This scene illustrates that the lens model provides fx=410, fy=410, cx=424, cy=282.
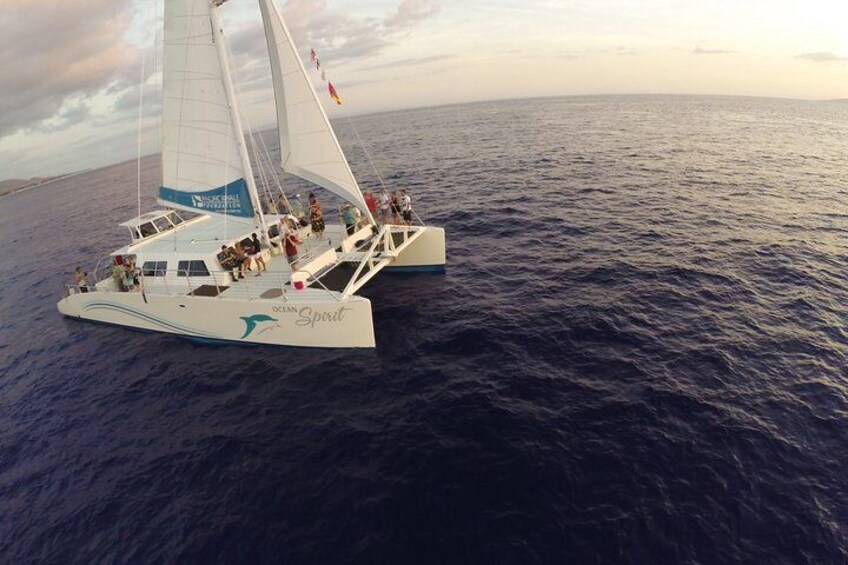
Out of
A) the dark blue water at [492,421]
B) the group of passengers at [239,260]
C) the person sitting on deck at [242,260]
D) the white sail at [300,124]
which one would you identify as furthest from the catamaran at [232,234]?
the dark blue water at [492,421]

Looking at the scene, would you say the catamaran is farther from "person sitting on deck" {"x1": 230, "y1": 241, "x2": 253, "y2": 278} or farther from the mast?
Answer: "person sitting on deck" {"x1": 230, "y1": 241, "x2": 253, "y2": 278}

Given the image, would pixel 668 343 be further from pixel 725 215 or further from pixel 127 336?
pixel 127 336

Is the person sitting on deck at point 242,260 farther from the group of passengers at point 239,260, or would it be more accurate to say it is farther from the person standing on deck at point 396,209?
the person standing on deck at point 396,209

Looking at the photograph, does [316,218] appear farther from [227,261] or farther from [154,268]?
[154,268]

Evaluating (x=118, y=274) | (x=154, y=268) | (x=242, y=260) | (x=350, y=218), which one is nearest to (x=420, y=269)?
(x=350, y=218)

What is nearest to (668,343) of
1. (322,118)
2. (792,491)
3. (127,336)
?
(792,491)
